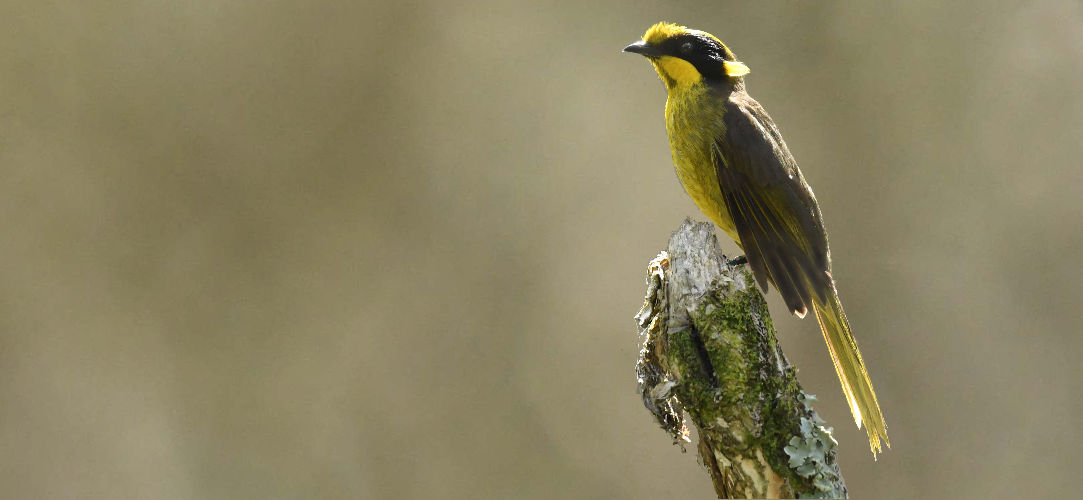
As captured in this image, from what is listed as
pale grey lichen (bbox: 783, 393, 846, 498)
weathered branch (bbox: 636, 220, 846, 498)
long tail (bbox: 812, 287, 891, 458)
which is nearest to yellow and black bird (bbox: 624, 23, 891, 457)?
long tail (bbox: 812, 287, 891, 458)

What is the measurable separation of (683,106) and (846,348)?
113 centimetres

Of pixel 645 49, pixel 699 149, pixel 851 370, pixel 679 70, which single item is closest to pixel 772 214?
pixel 699 149

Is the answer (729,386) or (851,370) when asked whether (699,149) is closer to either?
(851,370)

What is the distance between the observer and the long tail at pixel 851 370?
2.76 meters

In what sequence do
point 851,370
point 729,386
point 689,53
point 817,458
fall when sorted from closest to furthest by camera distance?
point 817,458, point 729,386, point 851,370, point 689,53

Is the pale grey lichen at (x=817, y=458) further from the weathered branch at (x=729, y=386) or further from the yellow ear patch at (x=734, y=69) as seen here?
the yellow ear patch at (x=734, y=69)

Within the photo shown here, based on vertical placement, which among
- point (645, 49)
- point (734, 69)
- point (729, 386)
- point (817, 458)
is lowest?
point (817, 458)

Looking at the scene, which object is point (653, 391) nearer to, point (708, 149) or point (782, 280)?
point (782, 280)

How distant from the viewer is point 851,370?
2.81 m

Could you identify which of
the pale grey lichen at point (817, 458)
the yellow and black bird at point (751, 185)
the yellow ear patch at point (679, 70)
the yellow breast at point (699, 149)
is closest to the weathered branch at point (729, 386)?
the pale grey lichen at point (817, 458)

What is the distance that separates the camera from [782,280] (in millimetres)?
2924

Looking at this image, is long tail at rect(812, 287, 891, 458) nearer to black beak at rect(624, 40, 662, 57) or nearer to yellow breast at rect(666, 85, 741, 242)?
yellow breast at rect(666, 85, 741, 242)

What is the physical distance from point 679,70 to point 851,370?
4.55 feet

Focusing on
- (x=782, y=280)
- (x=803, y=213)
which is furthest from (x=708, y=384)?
(x=803, y=213)
